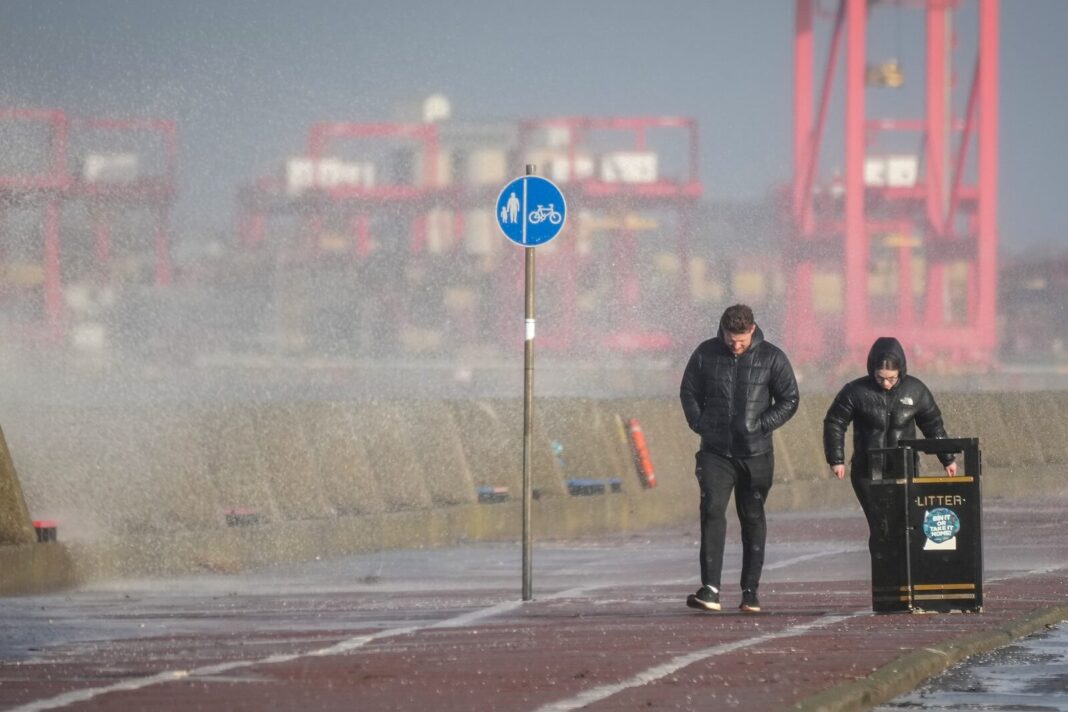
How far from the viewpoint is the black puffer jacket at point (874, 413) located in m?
12.2

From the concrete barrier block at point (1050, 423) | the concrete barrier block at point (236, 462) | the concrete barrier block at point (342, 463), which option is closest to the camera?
the concrete barrier block at point (236, 462)

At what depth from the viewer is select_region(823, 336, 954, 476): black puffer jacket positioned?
1220cm

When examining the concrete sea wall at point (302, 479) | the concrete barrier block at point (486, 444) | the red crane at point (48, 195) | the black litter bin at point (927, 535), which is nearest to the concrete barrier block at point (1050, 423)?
the concrete sea wall at point (302, 479)

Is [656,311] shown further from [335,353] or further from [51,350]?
[51,350]

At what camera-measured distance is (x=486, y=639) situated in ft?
33.4

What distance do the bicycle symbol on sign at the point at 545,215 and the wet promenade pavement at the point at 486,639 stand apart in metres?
2.10

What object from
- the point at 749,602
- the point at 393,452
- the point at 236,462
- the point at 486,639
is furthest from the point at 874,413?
the point at 393,452

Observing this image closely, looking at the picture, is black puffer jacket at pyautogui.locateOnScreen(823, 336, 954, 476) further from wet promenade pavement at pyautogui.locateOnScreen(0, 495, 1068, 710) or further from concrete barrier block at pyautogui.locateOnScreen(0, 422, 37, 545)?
concrete barrier block at pyautogui.locateOnScreen(0, 422, 37, 545)

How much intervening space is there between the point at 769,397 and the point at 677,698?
407cm

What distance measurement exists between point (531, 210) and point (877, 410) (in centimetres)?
245

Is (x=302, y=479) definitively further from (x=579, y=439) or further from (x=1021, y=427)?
(x=1021, y=427)

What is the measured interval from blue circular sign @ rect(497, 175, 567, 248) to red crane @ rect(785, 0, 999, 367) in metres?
79.2

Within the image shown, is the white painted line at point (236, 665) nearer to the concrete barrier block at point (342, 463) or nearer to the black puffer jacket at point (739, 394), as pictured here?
the black puffer jacket at point (739, 394)

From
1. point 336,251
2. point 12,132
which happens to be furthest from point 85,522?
point 336,251
